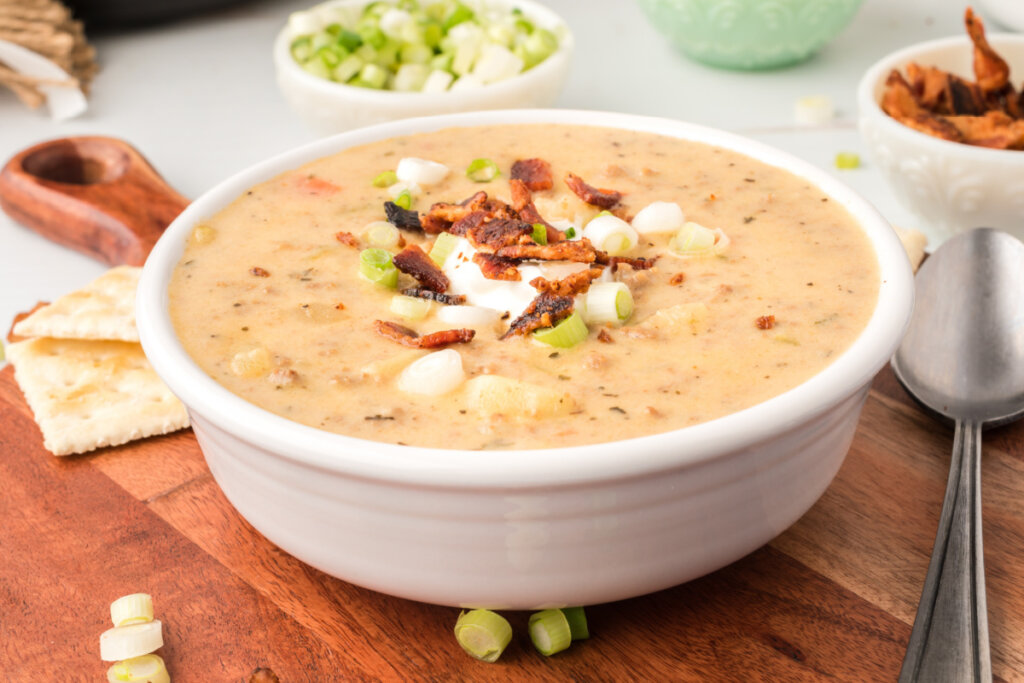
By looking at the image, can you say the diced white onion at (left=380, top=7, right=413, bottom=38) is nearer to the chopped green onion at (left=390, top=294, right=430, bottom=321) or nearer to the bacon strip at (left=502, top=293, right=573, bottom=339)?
the chopped green onion at (left=390, top=294, right=430, bottom=321)

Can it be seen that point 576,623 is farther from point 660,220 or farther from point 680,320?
point 660,220

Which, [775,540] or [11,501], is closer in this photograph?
[775,540]

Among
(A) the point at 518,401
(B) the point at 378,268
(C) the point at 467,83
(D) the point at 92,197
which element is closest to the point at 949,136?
(C) the point at 467,83

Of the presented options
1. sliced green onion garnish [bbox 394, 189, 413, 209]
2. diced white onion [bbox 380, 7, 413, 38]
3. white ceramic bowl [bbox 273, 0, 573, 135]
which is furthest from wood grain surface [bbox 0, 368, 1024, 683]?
diced white onion [bbox 380, 7, 413, 38]

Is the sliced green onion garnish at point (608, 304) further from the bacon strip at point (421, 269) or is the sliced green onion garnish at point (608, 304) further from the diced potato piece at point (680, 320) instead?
the bacon strip at point (421, 269)

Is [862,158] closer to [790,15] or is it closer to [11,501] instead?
[790,15]

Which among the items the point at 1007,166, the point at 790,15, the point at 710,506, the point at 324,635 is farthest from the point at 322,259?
the point at 790,15

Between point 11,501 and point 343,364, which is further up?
point 343,364
